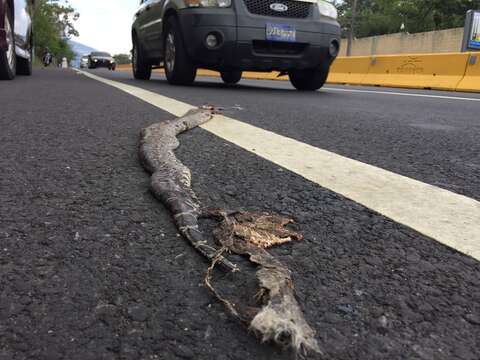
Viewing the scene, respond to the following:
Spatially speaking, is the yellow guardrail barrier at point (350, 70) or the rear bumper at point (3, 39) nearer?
the rear bumper at point (3, 39)

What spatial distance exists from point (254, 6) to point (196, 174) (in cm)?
466

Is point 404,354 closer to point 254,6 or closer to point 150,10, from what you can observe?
point 254,6

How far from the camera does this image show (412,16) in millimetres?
45750

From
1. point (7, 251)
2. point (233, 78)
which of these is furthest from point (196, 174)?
point (233, 78)

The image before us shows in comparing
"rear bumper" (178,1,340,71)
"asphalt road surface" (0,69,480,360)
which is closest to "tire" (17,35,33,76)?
"rear bumper" (178,1,340,71)

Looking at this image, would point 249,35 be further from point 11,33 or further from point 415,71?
point 415,71

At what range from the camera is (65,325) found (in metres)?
0.84

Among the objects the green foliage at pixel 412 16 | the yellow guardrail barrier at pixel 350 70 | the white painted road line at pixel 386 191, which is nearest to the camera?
the white painted road line at pixel 386 191

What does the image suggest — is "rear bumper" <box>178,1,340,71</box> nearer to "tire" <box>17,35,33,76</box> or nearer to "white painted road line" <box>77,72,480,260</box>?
"white painted road line" <box>77,72,480,260</box>

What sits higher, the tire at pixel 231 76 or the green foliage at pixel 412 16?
the green foliage at pixel 412 16

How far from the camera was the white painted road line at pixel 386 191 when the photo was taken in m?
1.32

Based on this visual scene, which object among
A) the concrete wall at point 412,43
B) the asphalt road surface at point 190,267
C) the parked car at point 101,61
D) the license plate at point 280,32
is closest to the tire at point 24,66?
the license plate at point 280,32

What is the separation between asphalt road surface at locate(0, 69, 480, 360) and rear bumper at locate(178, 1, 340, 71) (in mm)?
3984

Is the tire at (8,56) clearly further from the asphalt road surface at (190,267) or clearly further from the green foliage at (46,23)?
the green foliage at (46,23)
